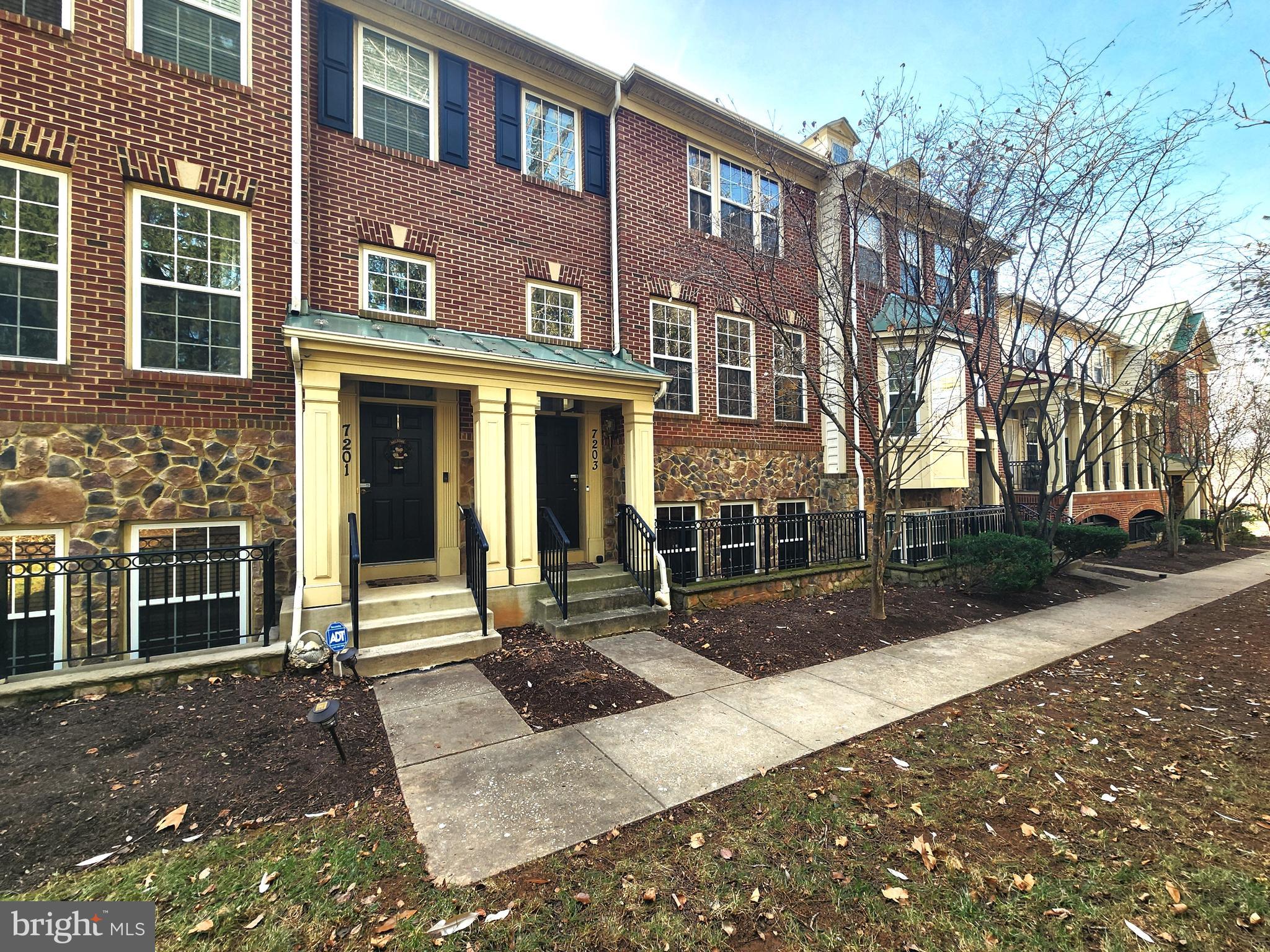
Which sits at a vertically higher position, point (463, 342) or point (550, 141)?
point (550, 141)

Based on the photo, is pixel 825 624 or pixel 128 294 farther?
pixel 825 624

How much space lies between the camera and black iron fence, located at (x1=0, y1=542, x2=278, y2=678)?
16.2 feet

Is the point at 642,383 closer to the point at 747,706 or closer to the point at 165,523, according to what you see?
the point at 747,706

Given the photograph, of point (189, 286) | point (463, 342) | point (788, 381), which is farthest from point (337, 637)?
point (788, 381)

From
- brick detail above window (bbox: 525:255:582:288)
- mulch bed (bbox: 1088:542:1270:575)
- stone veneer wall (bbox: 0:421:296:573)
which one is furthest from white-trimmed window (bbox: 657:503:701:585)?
mulch bed (bbox: 1088:542:1270:575)

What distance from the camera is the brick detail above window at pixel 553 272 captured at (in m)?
8.51

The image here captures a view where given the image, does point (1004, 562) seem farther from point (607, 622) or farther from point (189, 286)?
point (189, 286)

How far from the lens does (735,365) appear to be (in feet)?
35.1

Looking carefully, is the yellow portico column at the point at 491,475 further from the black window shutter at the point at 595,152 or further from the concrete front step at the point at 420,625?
the black window shutter at the point at 595,152

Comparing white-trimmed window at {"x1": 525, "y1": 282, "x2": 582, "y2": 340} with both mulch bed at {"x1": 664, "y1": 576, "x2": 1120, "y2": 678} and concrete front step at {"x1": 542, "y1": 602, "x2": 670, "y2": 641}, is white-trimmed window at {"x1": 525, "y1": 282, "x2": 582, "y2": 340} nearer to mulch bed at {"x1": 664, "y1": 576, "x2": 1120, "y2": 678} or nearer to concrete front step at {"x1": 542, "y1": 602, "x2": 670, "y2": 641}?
concrete front step at {"x1": 542, "y1": 602, "x2": 670, "y2": 641}

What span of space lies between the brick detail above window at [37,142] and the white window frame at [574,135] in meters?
5.31

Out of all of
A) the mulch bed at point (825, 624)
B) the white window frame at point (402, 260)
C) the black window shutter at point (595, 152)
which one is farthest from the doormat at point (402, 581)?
the black window shutter at point (595, 152)

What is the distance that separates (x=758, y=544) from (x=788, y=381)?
148 inches

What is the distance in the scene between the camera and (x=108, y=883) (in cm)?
256
